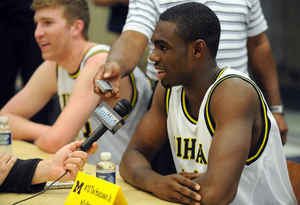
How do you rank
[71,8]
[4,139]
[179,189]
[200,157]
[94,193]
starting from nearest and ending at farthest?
[94,193]
[179,189]
[200,157]
[4,139]
[71,8]

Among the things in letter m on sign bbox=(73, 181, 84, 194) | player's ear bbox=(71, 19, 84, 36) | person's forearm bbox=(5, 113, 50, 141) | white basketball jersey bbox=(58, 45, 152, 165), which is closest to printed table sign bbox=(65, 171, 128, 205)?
letter m on sign bbox=(73, 181, 84, 194)

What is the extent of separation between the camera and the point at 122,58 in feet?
8.46

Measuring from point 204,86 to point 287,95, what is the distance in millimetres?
8422

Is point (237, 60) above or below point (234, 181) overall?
above

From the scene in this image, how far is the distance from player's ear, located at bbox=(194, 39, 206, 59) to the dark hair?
21 millimetres

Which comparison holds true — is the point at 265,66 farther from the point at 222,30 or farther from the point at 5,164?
the point at 5,164

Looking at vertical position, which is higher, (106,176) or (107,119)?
(107,119)

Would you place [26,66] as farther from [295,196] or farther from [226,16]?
[295,196]

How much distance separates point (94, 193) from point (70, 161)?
256 mm

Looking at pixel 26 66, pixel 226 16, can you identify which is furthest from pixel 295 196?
pixel 26 66

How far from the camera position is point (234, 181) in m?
1.83

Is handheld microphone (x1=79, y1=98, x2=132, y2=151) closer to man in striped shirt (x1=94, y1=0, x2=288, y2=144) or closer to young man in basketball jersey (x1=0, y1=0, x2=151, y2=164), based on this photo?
man in striped shirt (x1=94, y1=0, x2=288, y2=144)

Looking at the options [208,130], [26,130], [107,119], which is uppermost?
[107,119]

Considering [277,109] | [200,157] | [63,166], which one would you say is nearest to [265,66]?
[277,109]
